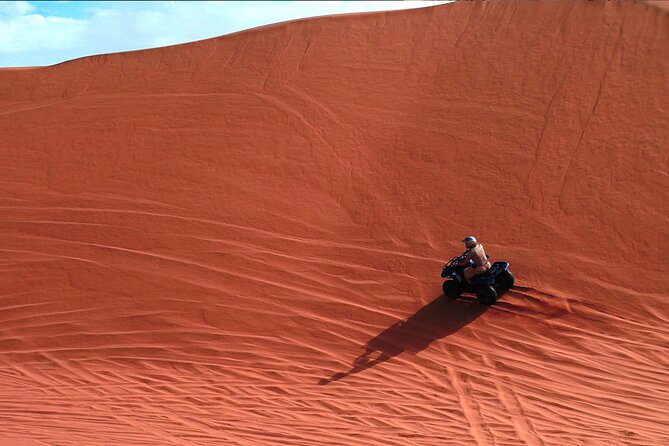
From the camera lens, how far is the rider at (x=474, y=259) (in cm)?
1193

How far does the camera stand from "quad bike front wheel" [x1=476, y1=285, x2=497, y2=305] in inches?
480

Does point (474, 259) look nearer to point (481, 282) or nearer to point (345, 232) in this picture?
point (481, 282)

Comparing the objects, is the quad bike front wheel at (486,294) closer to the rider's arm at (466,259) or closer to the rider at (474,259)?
the rider at (474,259)

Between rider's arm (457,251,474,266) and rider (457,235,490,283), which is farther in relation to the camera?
rider's arm (457,251,474,266)

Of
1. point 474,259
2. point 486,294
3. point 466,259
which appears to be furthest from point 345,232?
point 486,294

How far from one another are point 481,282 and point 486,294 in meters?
0.20

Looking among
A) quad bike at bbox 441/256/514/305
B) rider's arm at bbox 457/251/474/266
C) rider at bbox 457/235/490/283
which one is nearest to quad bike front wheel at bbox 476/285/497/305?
quad bike at bbox 441/256/514/305

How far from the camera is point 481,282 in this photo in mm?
12234

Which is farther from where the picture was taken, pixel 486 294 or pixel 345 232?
pixel 345 232

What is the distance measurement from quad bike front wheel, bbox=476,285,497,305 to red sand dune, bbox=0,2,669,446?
0.82 ft

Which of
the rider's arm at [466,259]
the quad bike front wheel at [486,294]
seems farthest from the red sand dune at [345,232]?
the rider's arm at [466,259]

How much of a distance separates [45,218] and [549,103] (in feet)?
33.3

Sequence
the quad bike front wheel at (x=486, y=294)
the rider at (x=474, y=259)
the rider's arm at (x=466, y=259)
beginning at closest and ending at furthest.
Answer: the rider at (x=474, y=259), the rider's arm at (x=466, y=259), the quad bike front wheel at (x=486, y=294)

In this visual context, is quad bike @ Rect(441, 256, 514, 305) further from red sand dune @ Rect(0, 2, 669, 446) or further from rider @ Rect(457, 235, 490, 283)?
red sand dune @ Rect(0, 2, 669, 446)
